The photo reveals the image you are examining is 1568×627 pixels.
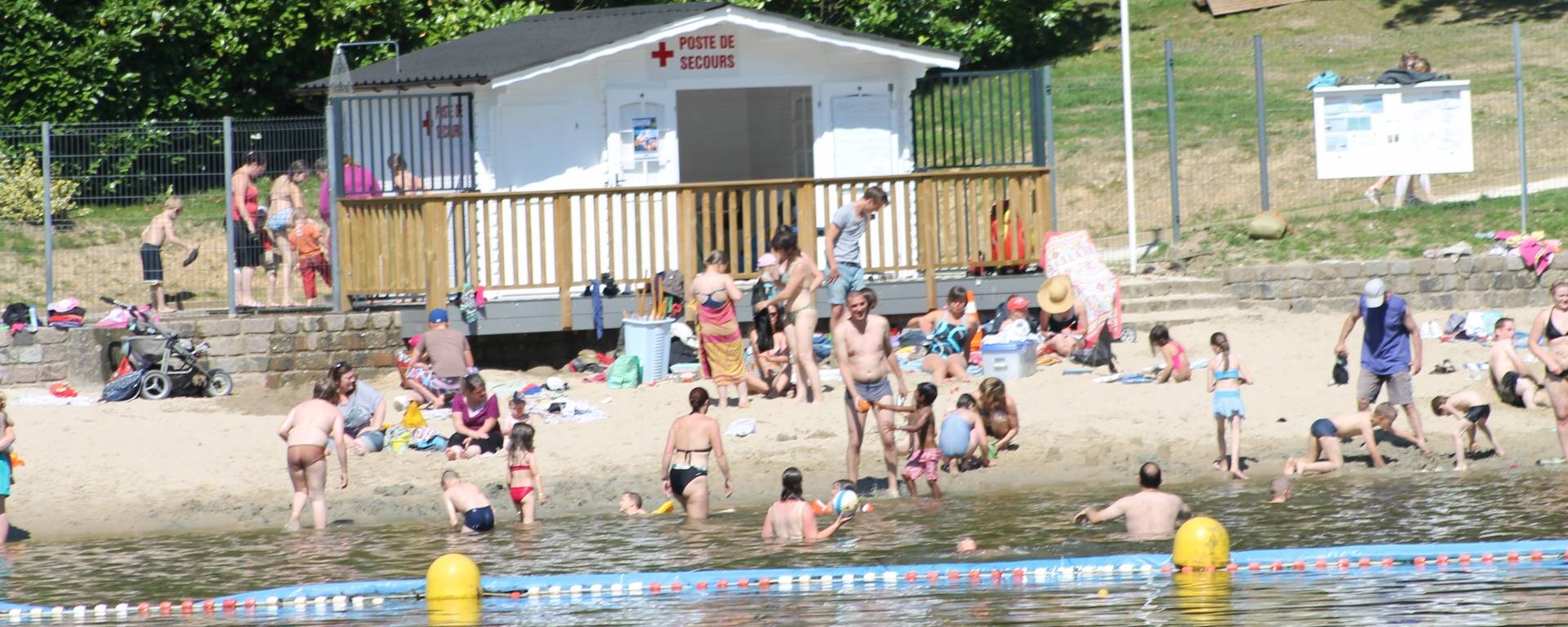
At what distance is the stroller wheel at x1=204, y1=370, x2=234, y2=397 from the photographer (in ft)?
57.4

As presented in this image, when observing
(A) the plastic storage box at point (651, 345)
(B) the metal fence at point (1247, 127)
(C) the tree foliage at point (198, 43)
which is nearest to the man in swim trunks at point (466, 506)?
(A) the plastic storage box at point (651, 345)

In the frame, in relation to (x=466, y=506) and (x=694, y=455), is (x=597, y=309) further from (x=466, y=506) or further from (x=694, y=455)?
(x=466, y=506)

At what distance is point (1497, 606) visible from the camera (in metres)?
10.2

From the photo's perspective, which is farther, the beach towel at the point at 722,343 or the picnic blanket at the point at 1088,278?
the picnic blanket at the point at 1088,278

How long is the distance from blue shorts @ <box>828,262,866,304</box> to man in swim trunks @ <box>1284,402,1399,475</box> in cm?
420

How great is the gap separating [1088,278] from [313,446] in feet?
24.5

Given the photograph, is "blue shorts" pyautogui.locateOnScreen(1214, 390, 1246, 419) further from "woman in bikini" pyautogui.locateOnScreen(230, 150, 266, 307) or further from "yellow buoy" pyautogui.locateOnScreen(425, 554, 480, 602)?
"woman in bikini" pyautogui.locateOnScreen(230, 150, 266, 307)

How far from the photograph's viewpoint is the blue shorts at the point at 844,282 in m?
17.5

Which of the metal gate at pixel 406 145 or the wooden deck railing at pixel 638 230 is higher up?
the metal gate at pixel 406 145

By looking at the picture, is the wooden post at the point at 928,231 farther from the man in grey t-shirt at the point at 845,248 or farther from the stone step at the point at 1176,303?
the stone step at the point at 1176,303

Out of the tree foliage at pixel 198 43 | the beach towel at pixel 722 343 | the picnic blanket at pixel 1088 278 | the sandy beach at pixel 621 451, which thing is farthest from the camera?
the tree foliage at pixel 198 43

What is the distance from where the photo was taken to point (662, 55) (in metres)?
19.0

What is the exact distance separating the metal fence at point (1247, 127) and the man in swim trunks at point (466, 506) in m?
7.67

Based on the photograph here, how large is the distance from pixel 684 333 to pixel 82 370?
529cm
